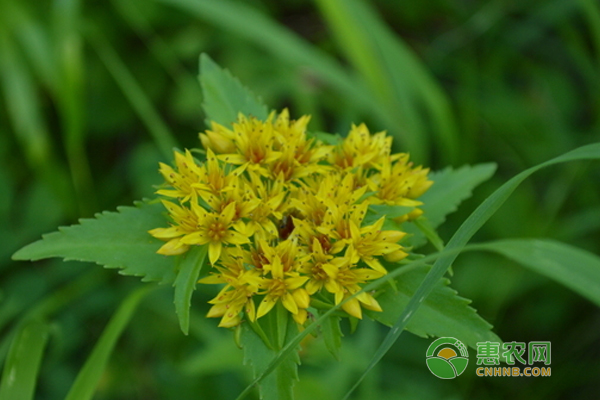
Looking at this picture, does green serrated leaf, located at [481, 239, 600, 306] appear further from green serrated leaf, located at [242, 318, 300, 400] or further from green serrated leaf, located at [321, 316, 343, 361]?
green serrated leaf, located at [242, 318, 300, 400]

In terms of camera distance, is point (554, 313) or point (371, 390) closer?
point (371, 390)

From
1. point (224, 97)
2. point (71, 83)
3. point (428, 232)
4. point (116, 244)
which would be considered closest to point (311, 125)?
point (71, 83)

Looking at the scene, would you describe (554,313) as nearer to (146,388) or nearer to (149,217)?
(146,388)

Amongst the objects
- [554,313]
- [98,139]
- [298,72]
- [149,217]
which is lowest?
[149,217]

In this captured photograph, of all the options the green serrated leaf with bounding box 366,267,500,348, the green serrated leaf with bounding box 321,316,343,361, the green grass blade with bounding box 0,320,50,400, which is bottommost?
the green grass blade with bounding box 0,320,50,400

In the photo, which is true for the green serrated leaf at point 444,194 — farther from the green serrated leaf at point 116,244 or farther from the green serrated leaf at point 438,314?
the green serrated leaf at point 116,244

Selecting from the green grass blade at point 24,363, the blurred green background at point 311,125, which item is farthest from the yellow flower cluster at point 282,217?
the blurred green background at point 311,125

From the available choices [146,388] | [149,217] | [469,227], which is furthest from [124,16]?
[469,227]

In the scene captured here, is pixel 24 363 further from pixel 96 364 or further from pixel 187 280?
pixel 187 280

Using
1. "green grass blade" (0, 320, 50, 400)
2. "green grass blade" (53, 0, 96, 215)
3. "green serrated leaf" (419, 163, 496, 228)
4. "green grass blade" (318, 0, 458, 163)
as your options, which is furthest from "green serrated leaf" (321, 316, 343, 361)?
"green grass blade" (53, 0, 96, 215)
